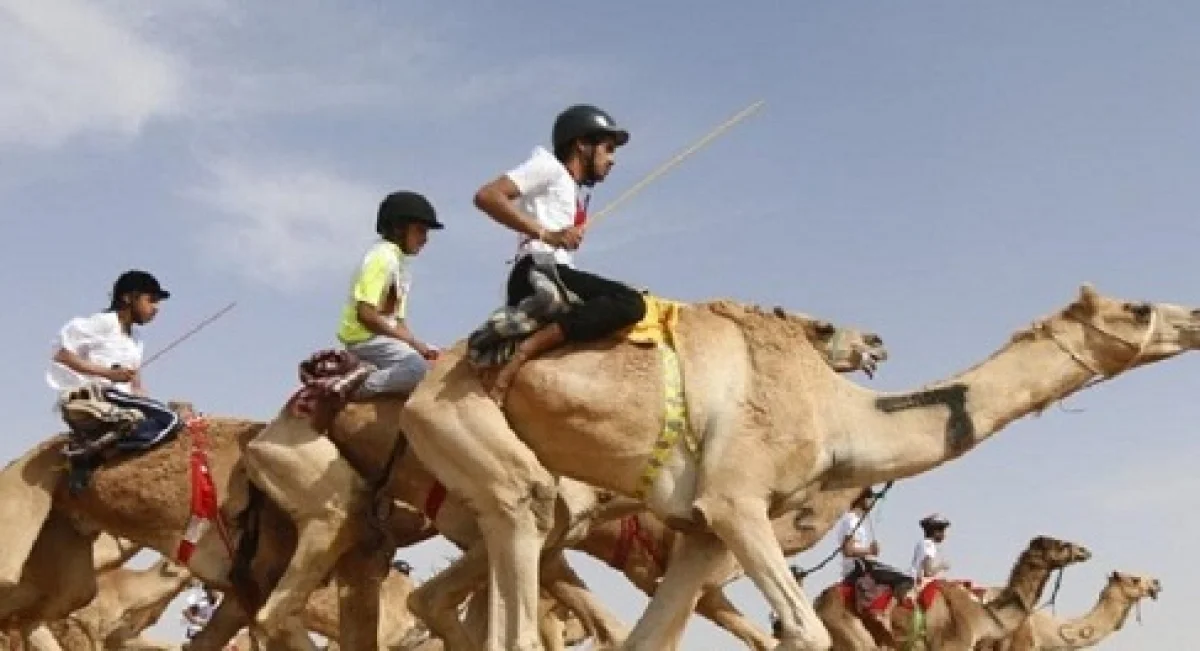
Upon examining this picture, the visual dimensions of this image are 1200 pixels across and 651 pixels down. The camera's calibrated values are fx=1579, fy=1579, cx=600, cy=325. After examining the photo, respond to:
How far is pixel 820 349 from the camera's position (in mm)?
9070

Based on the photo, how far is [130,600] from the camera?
20.3 m

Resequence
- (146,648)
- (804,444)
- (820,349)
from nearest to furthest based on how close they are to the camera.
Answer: (804,444)
(820,349)
(146,648)

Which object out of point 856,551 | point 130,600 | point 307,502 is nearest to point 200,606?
point 130,600

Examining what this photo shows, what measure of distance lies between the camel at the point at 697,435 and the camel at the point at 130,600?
1215 cm

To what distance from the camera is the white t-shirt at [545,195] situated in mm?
8766

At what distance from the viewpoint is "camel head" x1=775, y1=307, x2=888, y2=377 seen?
29.7 ft

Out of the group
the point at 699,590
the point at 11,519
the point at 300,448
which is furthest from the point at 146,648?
the point at 699,590

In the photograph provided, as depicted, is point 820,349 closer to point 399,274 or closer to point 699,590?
point 699,590

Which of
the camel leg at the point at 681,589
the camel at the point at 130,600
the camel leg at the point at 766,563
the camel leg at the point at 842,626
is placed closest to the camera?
the camel leg at the point at 766,563

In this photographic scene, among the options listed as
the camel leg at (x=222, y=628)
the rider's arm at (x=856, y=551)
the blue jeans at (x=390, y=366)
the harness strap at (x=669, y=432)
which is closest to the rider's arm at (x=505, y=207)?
the harness strap at (x=669, y=432)

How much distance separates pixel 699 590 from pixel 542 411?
Answer: 1.35 m

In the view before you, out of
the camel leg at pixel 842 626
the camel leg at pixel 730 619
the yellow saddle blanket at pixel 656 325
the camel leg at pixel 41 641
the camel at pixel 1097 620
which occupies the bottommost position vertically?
the camel at pixel 1097 620

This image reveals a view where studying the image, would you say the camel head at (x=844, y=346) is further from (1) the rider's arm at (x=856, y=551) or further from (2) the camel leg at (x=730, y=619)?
(1) the rider's arm at (x=856, y=551)

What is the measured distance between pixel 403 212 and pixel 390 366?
1.08m
